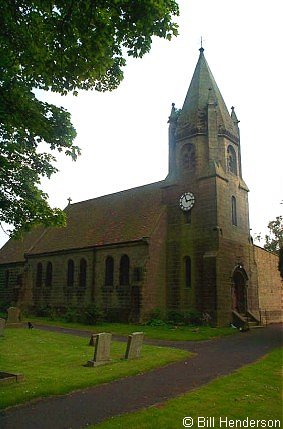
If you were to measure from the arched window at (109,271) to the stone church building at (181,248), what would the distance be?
0.08 metres

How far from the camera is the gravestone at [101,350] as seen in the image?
11.8 metres

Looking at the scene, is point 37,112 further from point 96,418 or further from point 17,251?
point 17,251

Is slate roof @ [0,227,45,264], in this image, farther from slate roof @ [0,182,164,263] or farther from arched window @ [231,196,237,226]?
arched window @ [231,196,237,226]

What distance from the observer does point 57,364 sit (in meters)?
11.9

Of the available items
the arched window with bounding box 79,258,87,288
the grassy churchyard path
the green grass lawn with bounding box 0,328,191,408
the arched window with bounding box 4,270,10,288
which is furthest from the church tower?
the arched window with bounding box 4,270,10,288

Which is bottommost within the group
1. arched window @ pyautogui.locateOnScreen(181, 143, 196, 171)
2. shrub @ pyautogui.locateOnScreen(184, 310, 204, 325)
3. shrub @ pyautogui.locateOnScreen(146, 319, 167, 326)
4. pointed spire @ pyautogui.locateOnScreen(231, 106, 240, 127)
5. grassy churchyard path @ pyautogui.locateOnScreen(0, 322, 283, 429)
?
grassy churchyard path @ pyautogui.locateOnScreen(0, 322, 283, 429)

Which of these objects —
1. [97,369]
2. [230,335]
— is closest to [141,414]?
[97,369]

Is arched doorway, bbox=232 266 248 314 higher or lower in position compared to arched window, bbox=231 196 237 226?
lower

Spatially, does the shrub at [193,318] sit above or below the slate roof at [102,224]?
below

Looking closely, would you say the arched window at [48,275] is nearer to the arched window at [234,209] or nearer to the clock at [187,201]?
the clock at [187,201]

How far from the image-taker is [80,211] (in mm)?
39500

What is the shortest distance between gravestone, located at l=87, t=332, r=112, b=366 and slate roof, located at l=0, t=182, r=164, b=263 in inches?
608

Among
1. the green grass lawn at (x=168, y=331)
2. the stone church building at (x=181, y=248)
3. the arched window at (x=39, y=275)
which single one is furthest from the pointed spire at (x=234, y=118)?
the arched window at (x=39, y=275)

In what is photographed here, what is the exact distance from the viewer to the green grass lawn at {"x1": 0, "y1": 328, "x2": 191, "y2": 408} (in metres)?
8.59
